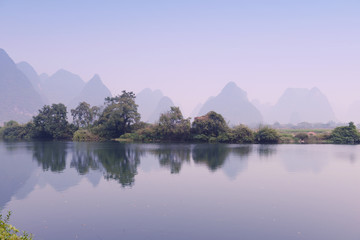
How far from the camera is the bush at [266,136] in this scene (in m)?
60.7

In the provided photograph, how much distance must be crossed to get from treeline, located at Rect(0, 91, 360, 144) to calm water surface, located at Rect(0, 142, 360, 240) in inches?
1373

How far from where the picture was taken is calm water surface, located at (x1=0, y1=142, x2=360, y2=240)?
11805mm

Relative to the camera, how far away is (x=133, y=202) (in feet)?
51.4

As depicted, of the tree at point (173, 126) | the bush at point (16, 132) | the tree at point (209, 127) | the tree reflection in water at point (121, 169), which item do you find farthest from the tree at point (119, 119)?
the tree reflection in water at point (121, 169)

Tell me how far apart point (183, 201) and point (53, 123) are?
64.9 meters

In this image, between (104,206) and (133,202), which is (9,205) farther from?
(133,202)

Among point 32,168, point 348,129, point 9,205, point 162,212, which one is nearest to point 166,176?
point 162,212

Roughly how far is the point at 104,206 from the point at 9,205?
5.06 m

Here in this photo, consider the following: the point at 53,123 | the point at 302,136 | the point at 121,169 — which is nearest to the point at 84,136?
the point at 53,123

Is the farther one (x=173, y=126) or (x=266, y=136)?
(x=173, y=126)

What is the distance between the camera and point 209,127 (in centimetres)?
6284

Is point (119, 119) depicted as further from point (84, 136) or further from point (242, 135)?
point (242, 135)

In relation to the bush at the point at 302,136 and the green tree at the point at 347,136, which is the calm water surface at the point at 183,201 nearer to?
the bush at the point at 302,136

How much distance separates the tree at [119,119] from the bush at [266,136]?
95.2ft
